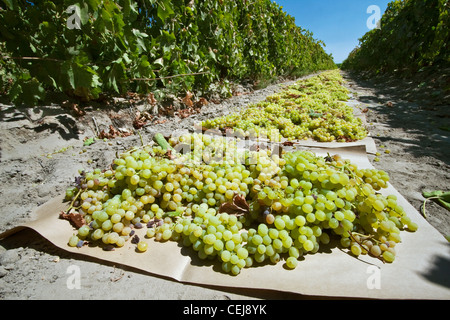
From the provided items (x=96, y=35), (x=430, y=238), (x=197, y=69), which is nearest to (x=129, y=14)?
(x=96, y=35)

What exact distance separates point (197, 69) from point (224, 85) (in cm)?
121

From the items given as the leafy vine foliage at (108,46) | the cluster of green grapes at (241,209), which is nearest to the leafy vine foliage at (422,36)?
the leafy vine foliage at (108,46)

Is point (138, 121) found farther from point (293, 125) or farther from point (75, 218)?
point (293, 125)

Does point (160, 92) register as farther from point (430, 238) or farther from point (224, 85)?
point (430, 238)

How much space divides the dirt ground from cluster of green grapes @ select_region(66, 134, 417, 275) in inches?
8.0

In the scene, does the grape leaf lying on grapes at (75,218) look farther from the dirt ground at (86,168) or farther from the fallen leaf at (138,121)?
the fallen leaf at (138,121)

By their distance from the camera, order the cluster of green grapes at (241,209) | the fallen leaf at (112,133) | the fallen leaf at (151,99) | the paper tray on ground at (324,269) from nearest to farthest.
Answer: the paper tray on ground at (324,269)
the cluster of green grapes at (241,209)
the fallen leaf at (112,133)
the fallen leaf at (151,99)

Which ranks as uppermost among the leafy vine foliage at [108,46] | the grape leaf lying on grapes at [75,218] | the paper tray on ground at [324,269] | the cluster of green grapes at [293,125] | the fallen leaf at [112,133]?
the leafy vine foliage at [108,46]

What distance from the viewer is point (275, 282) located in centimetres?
113

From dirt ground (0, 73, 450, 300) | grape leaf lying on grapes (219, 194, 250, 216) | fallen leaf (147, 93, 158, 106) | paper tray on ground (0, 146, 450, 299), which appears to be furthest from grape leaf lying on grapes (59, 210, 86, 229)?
fallen leaf (147, 93, 158, 106)

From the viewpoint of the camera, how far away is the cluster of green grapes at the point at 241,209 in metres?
1.28

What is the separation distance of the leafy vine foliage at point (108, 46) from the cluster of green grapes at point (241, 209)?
1651 mm

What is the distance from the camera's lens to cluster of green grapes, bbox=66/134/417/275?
4.20ft

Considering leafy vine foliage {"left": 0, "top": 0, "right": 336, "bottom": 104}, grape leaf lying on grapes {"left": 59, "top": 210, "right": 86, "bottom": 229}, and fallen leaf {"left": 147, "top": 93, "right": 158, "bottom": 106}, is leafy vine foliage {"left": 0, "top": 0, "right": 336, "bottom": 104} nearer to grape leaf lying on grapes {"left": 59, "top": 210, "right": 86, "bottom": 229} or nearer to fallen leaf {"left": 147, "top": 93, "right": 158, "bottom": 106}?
fallen leaf {"left": 147, "top": 93, "right": 158, "bottom": 106}
